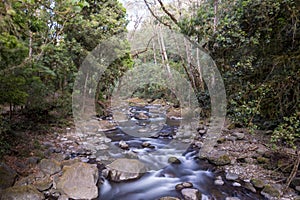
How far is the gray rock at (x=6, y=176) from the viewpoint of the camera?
301 cm

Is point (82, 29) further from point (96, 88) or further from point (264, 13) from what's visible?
point (264, 13)

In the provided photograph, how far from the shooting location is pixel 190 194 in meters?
3.41

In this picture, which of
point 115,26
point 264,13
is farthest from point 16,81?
point 115,26

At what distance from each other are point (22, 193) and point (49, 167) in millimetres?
805

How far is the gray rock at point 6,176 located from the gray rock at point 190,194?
265 centimetres

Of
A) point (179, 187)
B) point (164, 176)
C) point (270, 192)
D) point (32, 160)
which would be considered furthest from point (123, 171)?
point (270, 192)

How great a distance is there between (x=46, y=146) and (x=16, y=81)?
225 centimetres

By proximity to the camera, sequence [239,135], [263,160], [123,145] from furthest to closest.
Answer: [123,145] → [239,135] → [263,160]

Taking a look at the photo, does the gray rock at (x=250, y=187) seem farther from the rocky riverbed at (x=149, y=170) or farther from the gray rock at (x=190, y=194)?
the gray rock at (x=190, y=194)

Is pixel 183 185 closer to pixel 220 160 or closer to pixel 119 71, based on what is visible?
pixel 220 160

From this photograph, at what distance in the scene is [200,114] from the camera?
8.37 meters

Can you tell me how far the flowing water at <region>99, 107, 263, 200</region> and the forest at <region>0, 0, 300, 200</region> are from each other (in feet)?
0.20

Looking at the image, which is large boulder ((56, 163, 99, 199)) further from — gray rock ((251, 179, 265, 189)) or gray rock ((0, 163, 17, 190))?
gray rock ((251, 179, 265, 189))

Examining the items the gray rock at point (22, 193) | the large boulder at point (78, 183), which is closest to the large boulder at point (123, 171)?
the large boulder at point (78, 183)
